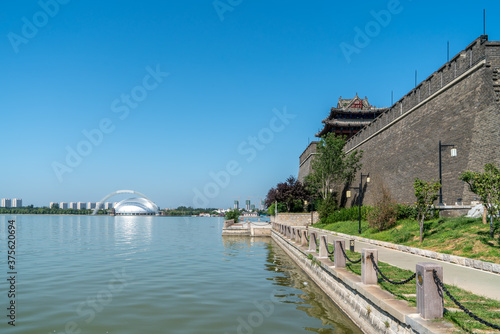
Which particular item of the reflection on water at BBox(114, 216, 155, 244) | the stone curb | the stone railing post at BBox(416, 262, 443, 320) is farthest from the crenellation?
the reflection on water at BBox(114, 216, 155, 244)

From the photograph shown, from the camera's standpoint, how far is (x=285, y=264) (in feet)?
63.1

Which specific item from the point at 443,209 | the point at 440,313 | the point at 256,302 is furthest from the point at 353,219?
the point at 440,313

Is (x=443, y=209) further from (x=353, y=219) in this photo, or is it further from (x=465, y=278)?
(x=353, y=219)

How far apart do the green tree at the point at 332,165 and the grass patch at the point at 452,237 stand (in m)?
17.6

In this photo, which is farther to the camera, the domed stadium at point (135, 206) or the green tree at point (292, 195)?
the domed stadium at point (135, 206)

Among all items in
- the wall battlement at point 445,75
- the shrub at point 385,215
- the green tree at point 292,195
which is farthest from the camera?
the green tree at point 292,195

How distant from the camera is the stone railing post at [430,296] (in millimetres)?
5691

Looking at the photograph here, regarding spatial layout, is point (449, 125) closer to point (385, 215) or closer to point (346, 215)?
point (385, 215)

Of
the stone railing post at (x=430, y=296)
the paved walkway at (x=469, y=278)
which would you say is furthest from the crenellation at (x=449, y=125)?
the stone railing post at (x=430, y=296)

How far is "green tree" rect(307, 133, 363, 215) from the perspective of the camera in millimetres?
37938

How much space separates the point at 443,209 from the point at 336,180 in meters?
23.0

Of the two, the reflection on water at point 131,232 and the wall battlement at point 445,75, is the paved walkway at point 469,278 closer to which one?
the wall battlement at point 445,75

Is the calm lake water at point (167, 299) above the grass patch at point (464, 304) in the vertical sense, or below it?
below

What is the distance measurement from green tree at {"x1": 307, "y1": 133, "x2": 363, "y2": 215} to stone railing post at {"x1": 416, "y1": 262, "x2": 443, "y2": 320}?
104 feet
